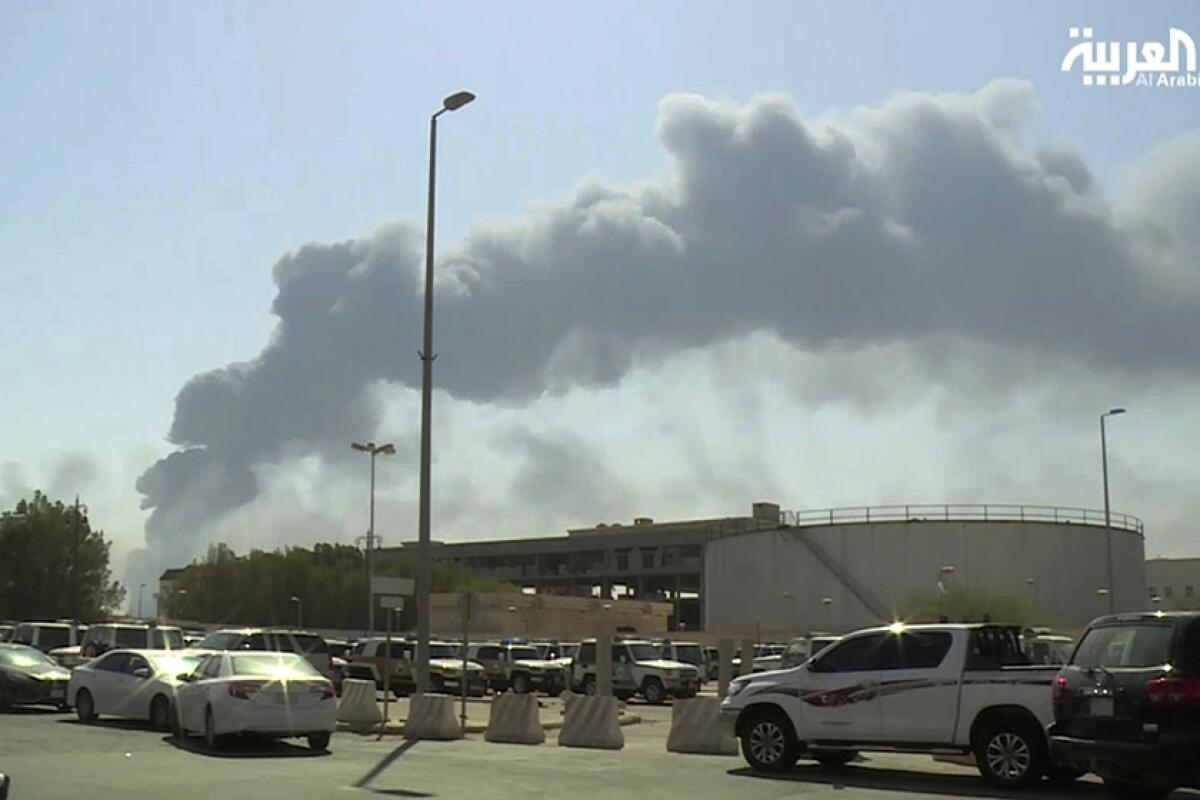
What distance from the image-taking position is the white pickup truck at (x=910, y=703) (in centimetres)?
1662

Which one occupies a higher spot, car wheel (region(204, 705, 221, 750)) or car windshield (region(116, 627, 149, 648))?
car windshield (region(116, 627, 149, 648))

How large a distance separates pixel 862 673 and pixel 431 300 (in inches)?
484

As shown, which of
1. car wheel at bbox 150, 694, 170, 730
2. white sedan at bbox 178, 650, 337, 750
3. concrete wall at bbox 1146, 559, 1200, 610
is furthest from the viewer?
concrete wall at bbox 1146, 559, 1200, 610

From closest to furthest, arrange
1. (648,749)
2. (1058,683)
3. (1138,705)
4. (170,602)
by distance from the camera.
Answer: (1138,705) < (1058,683) < (648,749) < (170,602)

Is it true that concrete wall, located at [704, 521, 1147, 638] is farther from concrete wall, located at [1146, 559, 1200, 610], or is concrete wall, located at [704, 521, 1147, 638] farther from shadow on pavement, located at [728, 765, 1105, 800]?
shadow on pavement, located at [728, 765, 1105, 800]

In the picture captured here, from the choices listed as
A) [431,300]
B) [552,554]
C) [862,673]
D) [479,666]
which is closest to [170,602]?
[552,554]

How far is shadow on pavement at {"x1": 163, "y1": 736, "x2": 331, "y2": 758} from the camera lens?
65.3ft

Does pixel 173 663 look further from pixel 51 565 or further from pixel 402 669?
pixel 51 565

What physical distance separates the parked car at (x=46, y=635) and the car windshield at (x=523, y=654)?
14.1 meters

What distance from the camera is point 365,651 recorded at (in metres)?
44.2

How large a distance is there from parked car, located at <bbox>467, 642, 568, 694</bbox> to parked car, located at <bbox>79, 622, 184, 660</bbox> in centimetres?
1280

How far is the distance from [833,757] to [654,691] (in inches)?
920

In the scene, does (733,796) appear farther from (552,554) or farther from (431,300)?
(552,554)

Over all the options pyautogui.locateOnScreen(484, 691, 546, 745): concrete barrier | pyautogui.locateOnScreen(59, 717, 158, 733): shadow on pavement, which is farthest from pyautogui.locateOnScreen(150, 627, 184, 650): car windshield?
pyautogui.locateOnScreen(484, 691, 546, 745): concrete barrier
